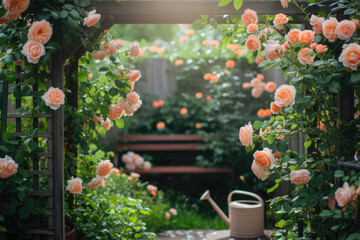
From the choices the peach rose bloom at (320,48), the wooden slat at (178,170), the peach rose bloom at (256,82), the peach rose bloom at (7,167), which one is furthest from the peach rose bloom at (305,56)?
the wooden slat at (178,170)

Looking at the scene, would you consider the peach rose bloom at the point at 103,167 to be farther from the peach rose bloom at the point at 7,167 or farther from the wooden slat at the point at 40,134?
the peach rose bloom at the point at 7,167

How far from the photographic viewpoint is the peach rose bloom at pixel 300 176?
2.15 metres

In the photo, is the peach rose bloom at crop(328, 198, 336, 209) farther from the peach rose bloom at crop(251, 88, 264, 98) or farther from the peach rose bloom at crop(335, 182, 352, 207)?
the peach rose bloom at crop(251, 88, 264, 98)

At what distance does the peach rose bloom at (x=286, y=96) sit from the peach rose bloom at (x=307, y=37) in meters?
0.27

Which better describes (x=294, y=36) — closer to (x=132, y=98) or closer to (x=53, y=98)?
(x=132, y=98)

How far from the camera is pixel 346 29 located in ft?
6.63

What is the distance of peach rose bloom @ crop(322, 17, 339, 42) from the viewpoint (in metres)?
2.09

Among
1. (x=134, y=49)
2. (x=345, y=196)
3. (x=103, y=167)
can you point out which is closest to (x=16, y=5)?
(x=134, y=49)

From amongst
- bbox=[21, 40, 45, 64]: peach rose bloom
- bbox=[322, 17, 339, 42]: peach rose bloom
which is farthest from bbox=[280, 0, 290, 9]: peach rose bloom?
bbox=[21, 40, 45, 64]: peach rose bloom

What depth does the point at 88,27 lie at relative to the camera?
246 cm

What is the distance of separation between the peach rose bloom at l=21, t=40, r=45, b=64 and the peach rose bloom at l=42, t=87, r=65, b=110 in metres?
0.18

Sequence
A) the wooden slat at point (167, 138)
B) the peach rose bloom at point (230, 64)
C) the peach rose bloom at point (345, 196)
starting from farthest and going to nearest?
the wooden slat at point (167, 138), the peach rose bloom at point (230, 64), the peach rose bloom at point (345, 196)

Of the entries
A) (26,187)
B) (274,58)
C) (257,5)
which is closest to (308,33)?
(274,58)

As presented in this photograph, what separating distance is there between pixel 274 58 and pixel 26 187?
156 centimetres
